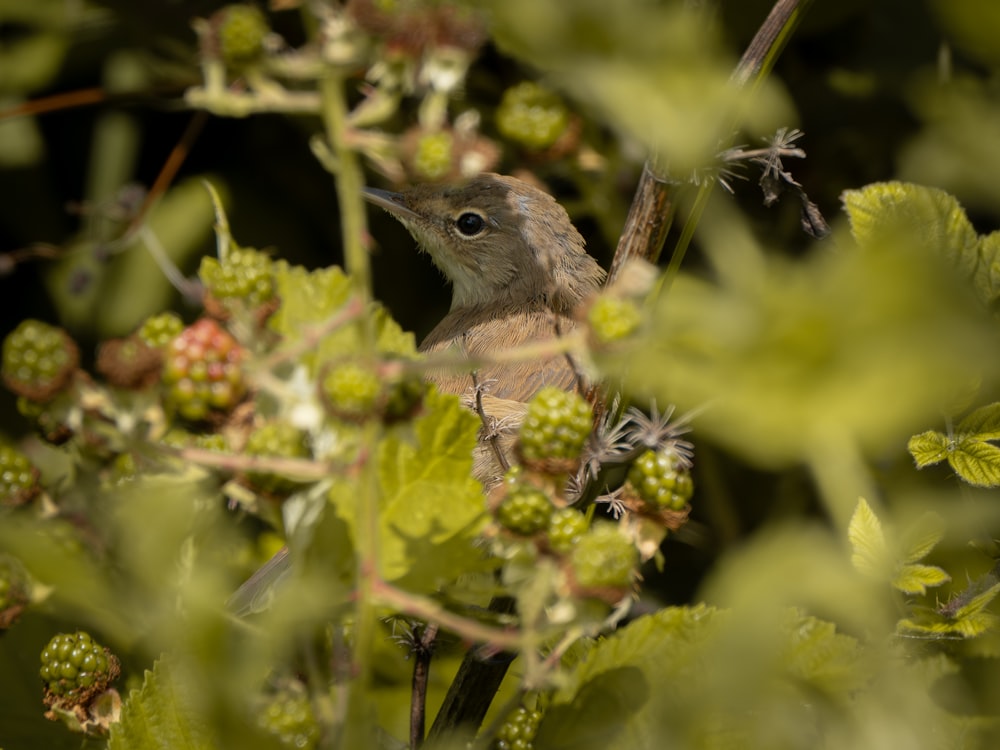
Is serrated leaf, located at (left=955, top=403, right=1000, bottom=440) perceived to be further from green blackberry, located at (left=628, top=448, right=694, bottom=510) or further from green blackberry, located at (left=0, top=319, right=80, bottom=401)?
green blackberry, located at (left=0, top=319, right=80, bottom=401)

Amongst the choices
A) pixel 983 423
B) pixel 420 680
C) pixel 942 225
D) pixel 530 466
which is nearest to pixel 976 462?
pixel 983 423

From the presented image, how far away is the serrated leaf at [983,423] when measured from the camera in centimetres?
161

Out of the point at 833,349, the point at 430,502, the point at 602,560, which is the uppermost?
the point at 833,349

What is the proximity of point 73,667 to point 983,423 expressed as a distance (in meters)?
1.26

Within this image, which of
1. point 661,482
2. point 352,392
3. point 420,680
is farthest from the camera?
point 420,680

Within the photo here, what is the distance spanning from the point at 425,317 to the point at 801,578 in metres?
2.77

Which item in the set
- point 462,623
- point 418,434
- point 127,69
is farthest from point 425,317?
point 462,623

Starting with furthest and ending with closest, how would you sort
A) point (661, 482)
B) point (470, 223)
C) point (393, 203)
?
point (470, 223)
point (393, 203)
point (661, 482)

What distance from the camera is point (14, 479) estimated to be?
127cm

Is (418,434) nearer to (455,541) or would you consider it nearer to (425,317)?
(455,541)

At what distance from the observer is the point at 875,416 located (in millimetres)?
719

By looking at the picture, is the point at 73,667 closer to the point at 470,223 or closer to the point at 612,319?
the point at 612,319

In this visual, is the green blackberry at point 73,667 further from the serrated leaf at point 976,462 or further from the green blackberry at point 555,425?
the serrated leaf at point 976,462

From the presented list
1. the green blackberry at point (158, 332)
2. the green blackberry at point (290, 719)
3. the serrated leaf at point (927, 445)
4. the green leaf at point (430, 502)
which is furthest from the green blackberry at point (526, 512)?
the serrated leaf at point (927, 445)
